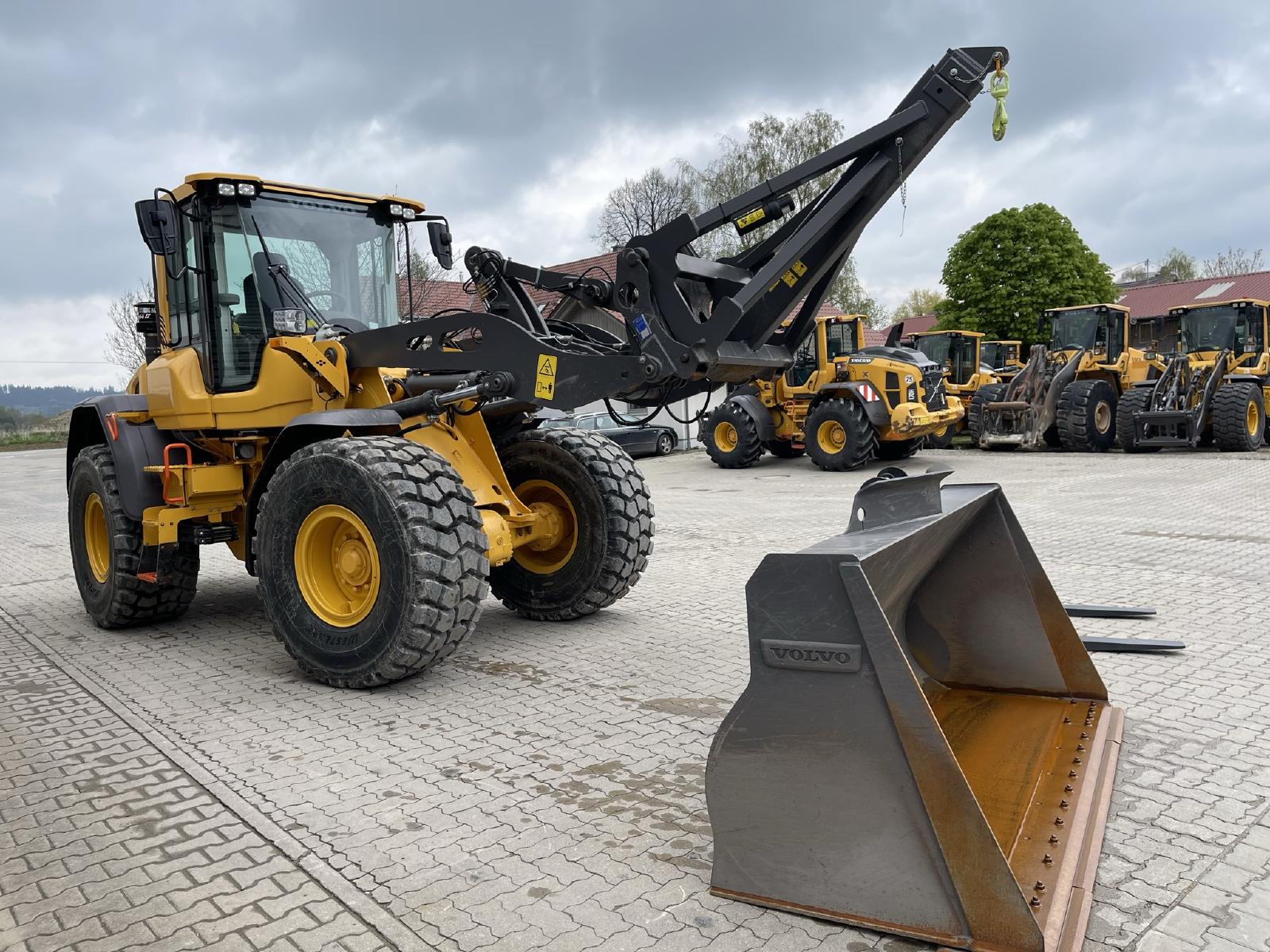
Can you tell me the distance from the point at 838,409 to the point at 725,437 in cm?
296

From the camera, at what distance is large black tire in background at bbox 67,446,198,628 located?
609 centimetres

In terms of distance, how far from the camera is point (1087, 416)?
18.4 meters

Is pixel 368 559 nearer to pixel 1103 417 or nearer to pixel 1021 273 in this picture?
pixel 1103 417

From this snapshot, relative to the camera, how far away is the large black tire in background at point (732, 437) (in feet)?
59.4

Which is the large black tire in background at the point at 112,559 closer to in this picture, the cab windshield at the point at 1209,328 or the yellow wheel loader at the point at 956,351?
the cab windshield at the point at 1209,328

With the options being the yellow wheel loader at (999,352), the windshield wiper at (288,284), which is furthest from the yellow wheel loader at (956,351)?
the windshield wiper at (288,284)

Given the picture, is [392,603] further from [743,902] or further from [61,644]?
[61,644]

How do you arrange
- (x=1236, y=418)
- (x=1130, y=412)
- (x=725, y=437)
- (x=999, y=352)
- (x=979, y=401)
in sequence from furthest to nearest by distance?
(x=999, y=352) < (x=979, y=401) < (x=725, y=437) < (x=1130, y=412) < (x=1236, y=418)

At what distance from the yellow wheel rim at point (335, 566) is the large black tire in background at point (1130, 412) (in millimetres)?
17123

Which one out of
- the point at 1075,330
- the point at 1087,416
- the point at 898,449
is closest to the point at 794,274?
the point at 898,449

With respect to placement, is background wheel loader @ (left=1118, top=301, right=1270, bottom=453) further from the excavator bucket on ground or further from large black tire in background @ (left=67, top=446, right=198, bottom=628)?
large black tire in background @ (left=67, top=446, right=198, bottom=628)

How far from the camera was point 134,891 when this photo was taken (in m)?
2.92

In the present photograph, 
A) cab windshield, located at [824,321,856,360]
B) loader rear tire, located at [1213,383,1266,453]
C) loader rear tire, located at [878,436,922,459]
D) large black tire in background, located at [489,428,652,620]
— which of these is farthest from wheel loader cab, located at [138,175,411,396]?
loader rear tire, located at [1213,383,1266,453]

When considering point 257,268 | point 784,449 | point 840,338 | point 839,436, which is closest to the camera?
point 257,268
